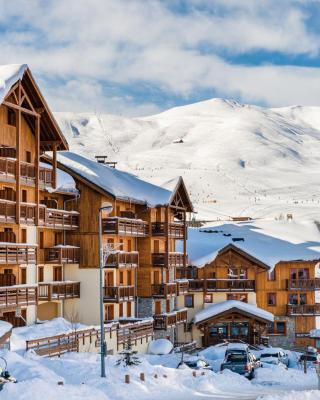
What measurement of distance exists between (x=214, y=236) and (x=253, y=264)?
5740 millimetres

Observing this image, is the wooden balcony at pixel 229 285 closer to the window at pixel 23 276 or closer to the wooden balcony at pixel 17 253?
the window at pixel 23 276

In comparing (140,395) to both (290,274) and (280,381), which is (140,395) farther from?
(290,274)

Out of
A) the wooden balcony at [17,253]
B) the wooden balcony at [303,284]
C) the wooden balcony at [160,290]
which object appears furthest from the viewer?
the wooden balcony at [303,284]

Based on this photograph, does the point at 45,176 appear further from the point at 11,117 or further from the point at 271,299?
→ the point at 271,299

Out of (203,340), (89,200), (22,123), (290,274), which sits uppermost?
(22,123)

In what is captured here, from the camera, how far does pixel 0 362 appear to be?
35.6m

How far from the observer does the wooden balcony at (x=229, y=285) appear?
76000 mm

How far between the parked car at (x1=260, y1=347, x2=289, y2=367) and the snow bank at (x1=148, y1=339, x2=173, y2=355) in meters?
6.27

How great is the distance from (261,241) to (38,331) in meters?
39.5

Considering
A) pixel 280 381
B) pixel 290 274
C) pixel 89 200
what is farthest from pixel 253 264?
pixel 280 381

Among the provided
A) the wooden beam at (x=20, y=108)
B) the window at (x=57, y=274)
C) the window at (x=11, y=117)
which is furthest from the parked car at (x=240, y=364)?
the window at (x=11, y=117)

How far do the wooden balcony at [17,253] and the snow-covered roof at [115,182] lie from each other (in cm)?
1007

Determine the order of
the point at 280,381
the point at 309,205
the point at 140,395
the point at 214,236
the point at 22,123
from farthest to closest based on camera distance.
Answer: the point at 309,205 → the point at 214,236 → the point at 22,123 → the point at 280,381 → the point at 140,395

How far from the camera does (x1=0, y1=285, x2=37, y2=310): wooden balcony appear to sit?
46062 mm
